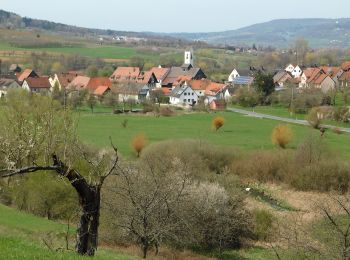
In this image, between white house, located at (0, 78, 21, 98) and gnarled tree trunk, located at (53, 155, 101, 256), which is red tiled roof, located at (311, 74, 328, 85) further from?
gnarled tree trunk, located at (53, 155, 101, 256)

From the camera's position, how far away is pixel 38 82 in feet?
270

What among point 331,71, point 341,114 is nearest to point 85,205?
point 341,114

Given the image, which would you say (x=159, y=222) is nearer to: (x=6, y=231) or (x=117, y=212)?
(x=117, y=212)

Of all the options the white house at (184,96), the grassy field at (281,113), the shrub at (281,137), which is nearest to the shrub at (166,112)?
the grassy field at (281,113)

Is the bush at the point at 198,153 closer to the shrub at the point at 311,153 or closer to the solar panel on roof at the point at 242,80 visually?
the shrub at the point at 311,153

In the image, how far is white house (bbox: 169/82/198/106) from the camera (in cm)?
7556

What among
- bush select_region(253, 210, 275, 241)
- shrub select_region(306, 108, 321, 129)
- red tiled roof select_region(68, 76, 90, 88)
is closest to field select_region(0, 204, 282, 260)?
bush select_region(253, 210, 275, 241)

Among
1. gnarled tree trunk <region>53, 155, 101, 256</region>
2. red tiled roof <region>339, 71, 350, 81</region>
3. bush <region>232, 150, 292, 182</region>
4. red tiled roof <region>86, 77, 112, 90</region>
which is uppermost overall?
gnarled tree trunk <region>53, 155, 101, 256</region>

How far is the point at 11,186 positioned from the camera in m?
24.8

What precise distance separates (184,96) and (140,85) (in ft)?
27.8

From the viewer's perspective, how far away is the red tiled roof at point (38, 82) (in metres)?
80.9

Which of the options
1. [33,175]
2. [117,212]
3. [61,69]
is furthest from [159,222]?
[61,69]

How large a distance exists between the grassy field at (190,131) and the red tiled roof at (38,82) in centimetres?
2252

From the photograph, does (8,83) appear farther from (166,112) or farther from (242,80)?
(242,80)
